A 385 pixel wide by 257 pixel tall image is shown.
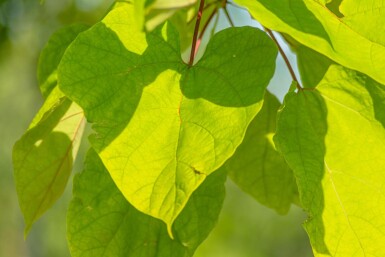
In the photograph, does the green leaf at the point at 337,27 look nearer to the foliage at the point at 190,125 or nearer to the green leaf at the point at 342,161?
the foliage at the point at 190,125

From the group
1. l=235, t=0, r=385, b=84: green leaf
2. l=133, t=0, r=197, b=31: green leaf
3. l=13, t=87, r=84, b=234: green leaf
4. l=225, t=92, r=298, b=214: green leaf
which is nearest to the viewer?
l=133, t=0, r=197, b=31: green leaf

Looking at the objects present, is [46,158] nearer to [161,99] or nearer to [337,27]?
[161,99]

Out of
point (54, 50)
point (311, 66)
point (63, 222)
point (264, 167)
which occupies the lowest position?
point (63, 222)

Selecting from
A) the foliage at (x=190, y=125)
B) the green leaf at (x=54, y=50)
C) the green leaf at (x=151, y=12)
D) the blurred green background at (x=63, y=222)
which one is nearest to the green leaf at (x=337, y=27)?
the foliage at (x=190, y=125)

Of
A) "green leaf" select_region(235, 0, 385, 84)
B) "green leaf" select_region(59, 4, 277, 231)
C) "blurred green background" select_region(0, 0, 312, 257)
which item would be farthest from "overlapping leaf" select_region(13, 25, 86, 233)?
"blurred green background" select_region(0, 0, 312, 257)

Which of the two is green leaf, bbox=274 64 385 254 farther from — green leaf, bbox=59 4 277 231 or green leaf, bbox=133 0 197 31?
green leaf, bbox=133 0 197 31

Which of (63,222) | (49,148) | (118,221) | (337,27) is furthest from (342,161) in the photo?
(63,222)
